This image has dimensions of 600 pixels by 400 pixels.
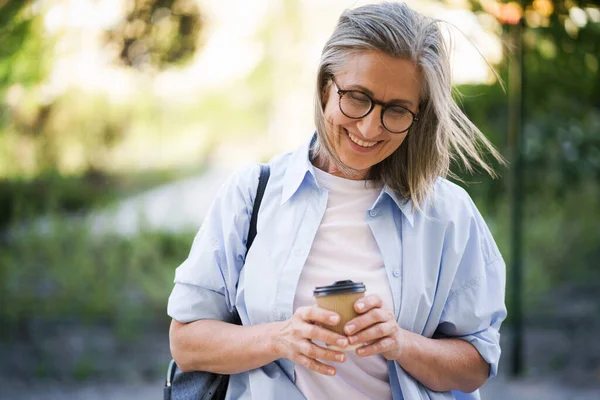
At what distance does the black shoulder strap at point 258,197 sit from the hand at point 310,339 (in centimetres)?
25

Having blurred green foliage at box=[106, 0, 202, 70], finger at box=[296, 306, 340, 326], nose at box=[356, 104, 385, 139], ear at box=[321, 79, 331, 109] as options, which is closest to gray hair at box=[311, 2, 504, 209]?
ear at box=[321, 79, 331, 109]

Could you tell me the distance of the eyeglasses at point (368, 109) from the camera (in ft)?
5.35

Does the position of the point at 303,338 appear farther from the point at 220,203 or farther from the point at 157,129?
the point at 157,129

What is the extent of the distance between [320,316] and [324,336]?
0.04 m

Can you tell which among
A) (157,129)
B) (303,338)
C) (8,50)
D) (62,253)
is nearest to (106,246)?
(62,253)

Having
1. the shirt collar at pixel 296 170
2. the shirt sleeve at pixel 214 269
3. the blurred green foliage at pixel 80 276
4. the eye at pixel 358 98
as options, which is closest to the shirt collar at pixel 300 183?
the shirt collar at pixel 296 170

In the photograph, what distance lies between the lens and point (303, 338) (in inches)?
58.1

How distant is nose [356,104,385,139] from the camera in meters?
1.63

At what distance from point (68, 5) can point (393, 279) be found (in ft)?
12.8

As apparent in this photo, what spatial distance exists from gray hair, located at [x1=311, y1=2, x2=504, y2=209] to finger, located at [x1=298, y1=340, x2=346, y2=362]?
1.44 feet

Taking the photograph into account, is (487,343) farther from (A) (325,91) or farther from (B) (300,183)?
(A) (325,91)

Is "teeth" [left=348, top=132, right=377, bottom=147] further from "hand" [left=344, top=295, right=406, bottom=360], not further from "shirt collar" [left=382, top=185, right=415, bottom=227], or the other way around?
"hand" [left=344, top=295, right=406, bottom=360]

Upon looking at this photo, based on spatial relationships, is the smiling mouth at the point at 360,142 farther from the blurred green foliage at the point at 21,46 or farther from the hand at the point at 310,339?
the blurred green foliage at the point at 21,46

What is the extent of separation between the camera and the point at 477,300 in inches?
67.1
